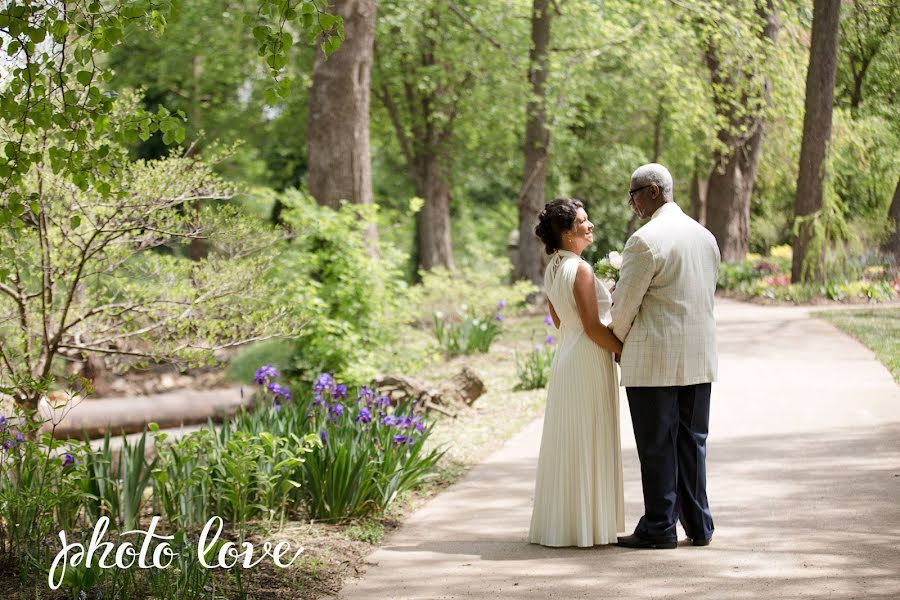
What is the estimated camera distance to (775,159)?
22.5 metres

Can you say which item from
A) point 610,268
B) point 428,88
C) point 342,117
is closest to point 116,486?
point 610,268

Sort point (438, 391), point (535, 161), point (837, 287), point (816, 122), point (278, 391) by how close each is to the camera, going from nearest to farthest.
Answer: point (278, 391)
point (438, 391)
point (837, 287)
point (816, 122)
point (535, 161)

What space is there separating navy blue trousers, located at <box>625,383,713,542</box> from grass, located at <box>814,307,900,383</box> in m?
→ 5.13

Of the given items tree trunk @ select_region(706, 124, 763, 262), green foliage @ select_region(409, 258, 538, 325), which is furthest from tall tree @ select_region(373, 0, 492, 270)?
green foliage @ select_region(409, 258, 538, 325)

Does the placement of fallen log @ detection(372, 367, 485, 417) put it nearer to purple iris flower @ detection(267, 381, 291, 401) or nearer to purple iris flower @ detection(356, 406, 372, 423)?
purple iris flower @ detection(267, 381, 291, 401)

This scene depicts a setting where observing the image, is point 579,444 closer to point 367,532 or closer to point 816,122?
point 367,532

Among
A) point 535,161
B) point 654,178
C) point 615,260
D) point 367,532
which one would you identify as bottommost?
point 367,532

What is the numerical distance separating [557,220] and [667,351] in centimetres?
92

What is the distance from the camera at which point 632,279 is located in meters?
4.98

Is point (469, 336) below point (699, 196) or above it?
below

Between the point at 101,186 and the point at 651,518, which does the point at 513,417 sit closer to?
the point at 651,518

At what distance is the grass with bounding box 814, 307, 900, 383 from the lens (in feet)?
34.9

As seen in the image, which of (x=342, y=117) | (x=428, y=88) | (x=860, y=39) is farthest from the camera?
(x=428, y=88)

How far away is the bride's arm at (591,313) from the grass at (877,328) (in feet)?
17.6
